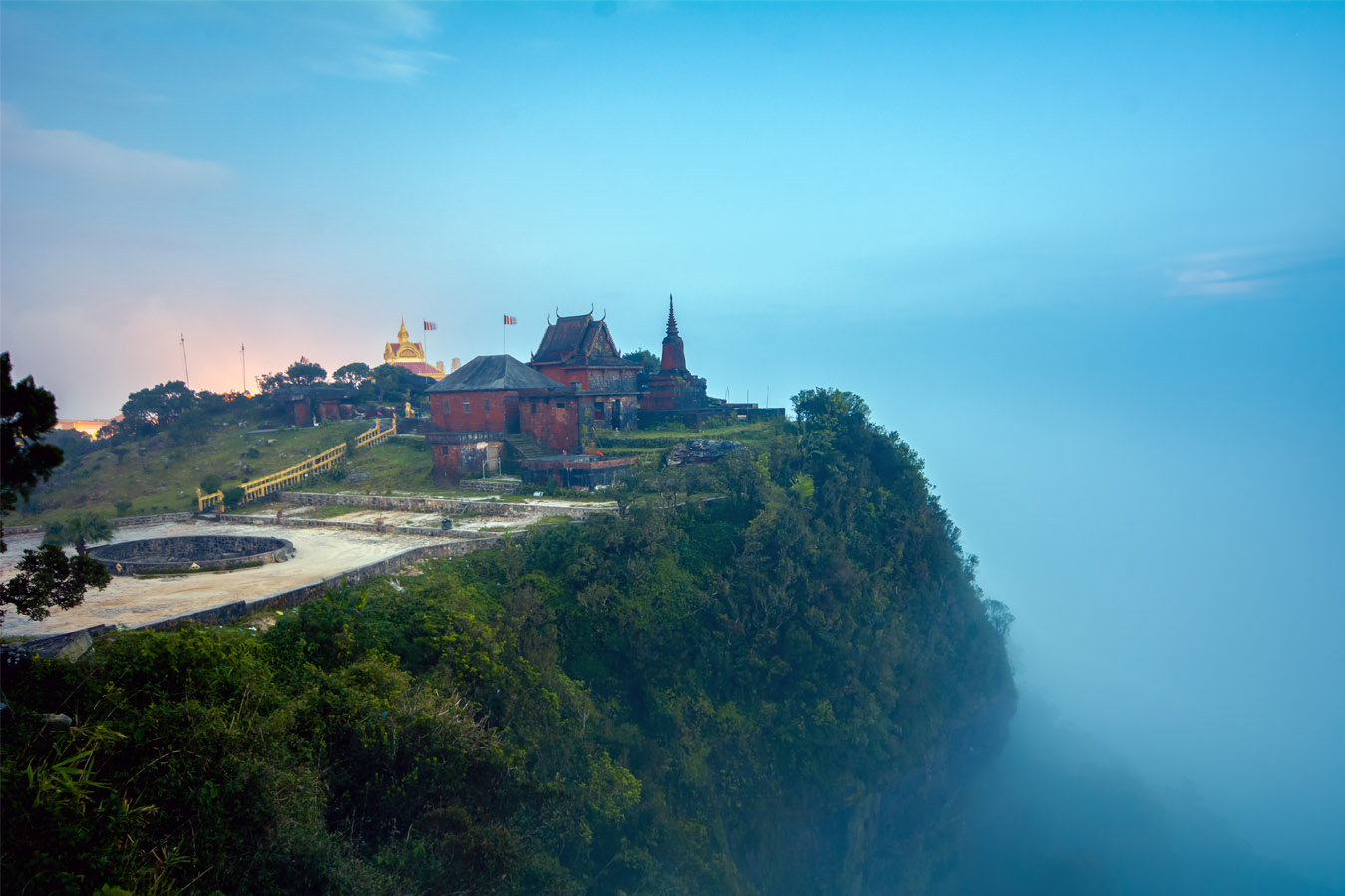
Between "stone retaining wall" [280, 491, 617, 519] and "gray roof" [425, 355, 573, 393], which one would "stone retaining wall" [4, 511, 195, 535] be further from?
"gray roof" [425, 355, 573, 393]

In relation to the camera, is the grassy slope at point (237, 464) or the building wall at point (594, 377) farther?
the building wall at point (594, 377)

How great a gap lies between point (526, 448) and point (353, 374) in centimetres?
2337

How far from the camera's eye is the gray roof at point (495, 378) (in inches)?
1341

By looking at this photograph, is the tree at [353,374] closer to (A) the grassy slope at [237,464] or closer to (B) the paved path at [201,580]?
(A) the grassy slope at [237,464]

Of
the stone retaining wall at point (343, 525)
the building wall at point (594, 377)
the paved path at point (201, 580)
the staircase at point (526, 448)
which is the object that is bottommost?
the paved path at point (201, 580)

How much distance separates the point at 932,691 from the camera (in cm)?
2822

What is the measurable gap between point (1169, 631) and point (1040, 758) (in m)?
47.3

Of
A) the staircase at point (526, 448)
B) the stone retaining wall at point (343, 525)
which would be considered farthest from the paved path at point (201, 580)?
the staircase at point (526, 448)

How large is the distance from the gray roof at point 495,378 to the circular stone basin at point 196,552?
1415 cm

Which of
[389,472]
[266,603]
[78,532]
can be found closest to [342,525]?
[78,532]

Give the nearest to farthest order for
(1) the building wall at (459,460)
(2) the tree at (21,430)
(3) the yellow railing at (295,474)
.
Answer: (2) the tree at (21,430) → (3) the yellow railing at (295,474) → (1) the building wall at (459,460)

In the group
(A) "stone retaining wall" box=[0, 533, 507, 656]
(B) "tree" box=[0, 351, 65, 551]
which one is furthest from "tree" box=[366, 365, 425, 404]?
(B) "tree" box=[0, 351, 65, 551]

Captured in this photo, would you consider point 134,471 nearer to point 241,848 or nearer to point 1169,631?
point 241,848

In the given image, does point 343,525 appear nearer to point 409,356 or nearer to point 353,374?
point 353,374
